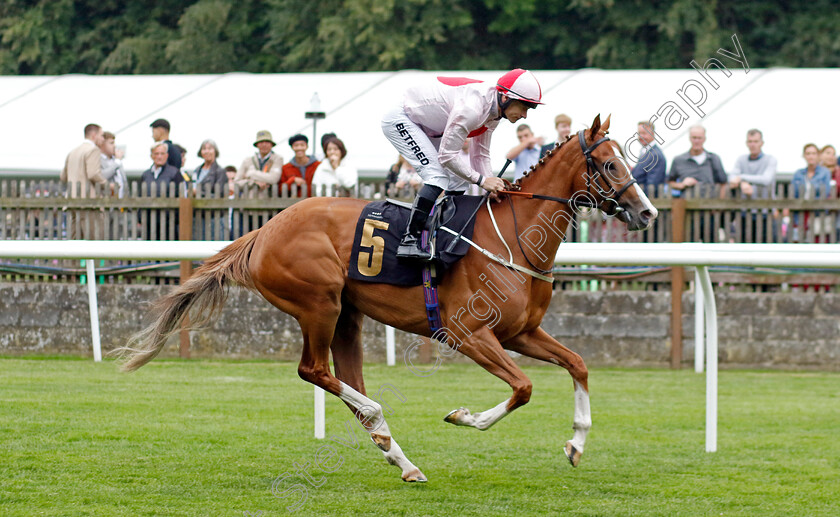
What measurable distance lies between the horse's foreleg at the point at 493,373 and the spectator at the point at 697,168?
598 centimetres

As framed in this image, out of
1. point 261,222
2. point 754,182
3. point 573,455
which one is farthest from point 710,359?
point 261,222

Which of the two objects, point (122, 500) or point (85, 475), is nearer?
point (122, 500)

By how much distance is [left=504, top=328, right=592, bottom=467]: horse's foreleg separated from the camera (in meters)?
5.60

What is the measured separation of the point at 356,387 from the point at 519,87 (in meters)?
1.81

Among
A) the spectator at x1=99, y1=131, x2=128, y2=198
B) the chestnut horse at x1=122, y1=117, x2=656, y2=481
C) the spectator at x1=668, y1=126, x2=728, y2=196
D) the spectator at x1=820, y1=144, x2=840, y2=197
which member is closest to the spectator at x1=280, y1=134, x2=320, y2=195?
the spectator at x1=99, y1=131, x2=128, y2=198

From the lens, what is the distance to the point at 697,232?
10.8 m

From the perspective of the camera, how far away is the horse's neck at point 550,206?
5.84 meters

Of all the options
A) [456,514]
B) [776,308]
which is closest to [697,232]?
[776,308]

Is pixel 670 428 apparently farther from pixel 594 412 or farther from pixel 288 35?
pixel 288 35

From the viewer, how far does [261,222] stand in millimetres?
11375

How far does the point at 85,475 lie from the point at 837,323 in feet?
23.0

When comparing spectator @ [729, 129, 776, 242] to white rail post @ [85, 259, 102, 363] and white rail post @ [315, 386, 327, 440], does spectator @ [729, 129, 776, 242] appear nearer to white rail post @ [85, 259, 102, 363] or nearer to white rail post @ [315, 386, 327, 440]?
white rail post @ [315, 386, 327, 440]

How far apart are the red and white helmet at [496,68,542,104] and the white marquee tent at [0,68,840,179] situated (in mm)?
6822

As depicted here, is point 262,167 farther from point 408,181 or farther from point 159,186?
point 408,181
